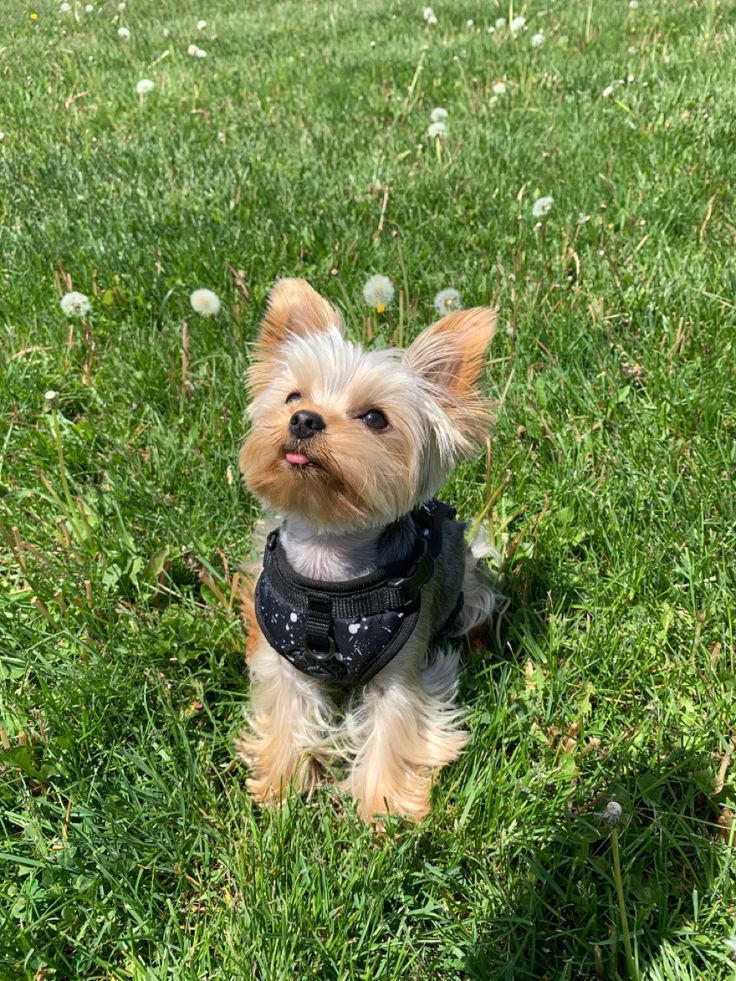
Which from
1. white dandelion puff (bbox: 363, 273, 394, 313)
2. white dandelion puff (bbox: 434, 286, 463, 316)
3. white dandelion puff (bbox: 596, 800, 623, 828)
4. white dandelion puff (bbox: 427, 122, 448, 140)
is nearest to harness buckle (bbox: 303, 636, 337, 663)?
white dandelion puff (bbox: 596, 800, 623, 828)

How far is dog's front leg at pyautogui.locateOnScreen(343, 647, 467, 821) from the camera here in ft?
8.75

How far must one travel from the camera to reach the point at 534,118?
6.59 m

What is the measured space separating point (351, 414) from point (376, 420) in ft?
0.26

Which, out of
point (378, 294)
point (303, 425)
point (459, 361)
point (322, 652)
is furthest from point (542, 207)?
point (322, 652)

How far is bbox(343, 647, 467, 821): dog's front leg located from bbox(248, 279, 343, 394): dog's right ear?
1131 mm

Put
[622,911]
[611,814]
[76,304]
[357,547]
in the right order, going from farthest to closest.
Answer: [76,304]
[357,547]
[611,814]
[622,911]

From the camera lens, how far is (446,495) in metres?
3.72

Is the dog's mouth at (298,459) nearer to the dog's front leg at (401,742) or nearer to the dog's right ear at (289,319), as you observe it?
the dog's right ear at (289,319)

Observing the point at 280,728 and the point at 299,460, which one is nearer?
the point at 299,460

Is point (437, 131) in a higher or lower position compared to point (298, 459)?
lower

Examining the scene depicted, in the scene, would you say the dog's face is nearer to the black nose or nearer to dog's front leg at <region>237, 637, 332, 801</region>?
the black nose

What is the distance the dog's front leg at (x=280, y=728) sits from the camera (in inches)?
106

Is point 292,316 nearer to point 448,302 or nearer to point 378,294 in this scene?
point 378,294

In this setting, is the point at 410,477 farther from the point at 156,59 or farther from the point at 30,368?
the point at 156,59
